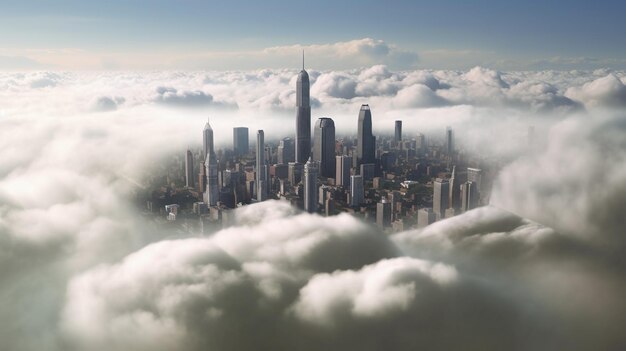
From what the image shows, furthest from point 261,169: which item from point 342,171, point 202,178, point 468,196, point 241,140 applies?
point 468,196

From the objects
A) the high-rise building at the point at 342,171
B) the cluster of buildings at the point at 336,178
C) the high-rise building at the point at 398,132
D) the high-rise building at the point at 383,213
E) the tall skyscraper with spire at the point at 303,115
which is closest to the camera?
the high-rise building at the point at 383,213

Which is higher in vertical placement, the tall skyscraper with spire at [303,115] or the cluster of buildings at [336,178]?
the tall skyscraper with spire at [303,115]

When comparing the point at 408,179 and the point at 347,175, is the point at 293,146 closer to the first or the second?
Result: the point at 347,175

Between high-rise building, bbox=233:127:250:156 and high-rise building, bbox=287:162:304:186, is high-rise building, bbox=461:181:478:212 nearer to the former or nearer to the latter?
high-rise building, bbox=287:162:304:186

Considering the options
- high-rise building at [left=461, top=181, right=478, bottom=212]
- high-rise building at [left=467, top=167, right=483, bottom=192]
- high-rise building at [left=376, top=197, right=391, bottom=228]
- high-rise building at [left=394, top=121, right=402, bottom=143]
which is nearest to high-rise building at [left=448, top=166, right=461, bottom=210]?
high-rise building at [left=461, top=181, right=478, bottom=212]

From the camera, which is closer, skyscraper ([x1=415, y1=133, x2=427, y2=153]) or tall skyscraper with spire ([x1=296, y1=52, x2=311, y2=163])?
skyscraper ([x1=415, y1=133, x2=427, y2=153])

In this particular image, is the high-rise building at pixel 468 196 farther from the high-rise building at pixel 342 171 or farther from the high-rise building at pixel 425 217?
the high-rise building at pixel 342 171

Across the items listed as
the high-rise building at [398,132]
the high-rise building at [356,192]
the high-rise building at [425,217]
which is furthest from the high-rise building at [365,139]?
the high-rise building at [425,217]
